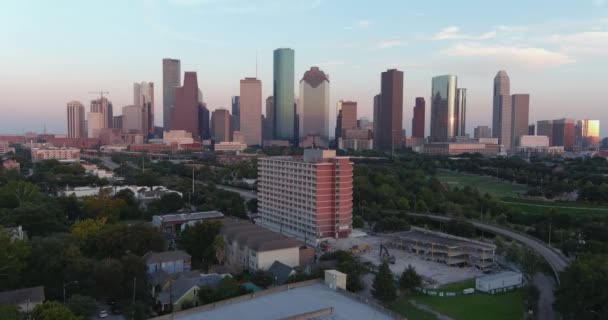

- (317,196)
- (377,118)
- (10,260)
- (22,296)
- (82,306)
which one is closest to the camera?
(82,306)

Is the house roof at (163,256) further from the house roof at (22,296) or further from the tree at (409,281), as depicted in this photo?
the tree at (409,281)

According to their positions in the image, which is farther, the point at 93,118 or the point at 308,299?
the point at 93,118

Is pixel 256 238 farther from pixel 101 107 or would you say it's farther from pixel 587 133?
pixel 587 133

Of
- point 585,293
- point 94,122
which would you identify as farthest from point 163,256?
point 94,122

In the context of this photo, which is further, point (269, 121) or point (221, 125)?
point (269, 121)

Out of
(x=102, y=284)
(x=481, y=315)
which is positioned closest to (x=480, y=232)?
(x=481, y=315)

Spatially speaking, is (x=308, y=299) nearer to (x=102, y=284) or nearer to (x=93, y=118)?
(x=102, y=284)
